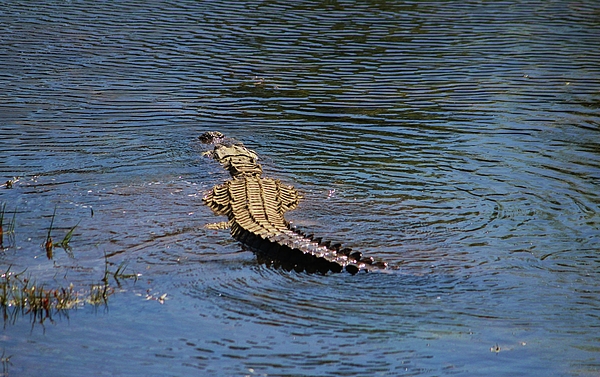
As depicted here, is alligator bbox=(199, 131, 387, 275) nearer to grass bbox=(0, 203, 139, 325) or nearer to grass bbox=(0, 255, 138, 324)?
grass bbox=(0, 203, 139, 325)

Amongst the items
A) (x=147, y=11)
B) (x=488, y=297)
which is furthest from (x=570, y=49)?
(x=488, y=297)

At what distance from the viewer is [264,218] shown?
24.1 ft

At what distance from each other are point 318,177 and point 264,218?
1501 millimetres

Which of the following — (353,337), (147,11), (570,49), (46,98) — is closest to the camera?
(353,337)

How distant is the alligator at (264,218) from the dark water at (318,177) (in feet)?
0.52

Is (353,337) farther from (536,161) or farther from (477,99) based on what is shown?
(477,99)

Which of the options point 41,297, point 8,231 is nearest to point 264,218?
point 8,231

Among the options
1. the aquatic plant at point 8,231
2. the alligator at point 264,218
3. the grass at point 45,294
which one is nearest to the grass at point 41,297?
the grass at point 45,294

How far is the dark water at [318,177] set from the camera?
17.3 ft

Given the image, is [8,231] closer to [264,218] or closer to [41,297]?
[41,297]

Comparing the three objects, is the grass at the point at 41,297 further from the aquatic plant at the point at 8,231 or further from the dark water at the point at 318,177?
the aquatic plant at the point at 8,231

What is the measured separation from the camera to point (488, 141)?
9750mm

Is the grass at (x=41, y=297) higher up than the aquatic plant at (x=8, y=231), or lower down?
higher up

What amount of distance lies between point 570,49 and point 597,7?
3.48m
